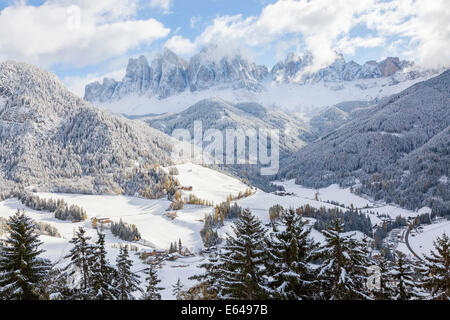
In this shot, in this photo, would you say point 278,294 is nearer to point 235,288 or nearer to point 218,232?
point 235,288

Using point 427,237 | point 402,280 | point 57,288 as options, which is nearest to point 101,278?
point 57,288

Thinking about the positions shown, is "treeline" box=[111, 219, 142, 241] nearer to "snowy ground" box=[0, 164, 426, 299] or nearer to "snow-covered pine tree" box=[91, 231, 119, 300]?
"snowy ground" box=[0, 164, 426, 299]

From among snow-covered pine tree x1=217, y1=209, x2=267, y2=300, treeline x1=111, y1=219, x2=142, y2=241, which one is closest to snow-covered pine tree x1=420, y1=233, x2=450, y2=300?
snow-covered pine tree x1=217, y1=209, x2=267, y2=300

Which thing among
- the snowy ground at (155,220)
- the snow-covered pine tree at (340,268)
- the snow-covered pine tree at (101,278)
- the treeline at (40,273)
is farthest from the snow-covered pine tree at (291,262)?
the snowy ground at (155,220)

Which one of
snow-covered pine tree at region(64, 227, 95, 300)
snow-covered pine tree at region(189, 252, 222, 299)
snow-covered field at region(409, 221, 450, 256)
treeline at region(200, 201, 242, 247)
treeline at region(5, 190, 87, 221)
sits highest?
snow-covered pine tree at region(64, 227, 95, 300)

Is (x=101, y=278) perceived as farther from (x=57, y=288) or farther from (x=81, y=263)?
(x=57, y=288)
